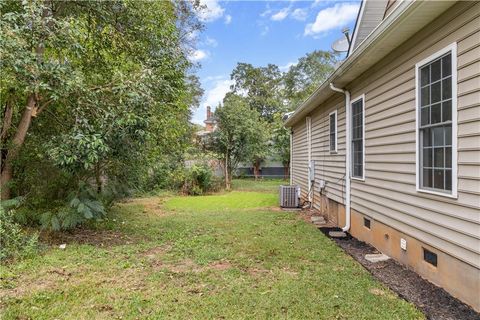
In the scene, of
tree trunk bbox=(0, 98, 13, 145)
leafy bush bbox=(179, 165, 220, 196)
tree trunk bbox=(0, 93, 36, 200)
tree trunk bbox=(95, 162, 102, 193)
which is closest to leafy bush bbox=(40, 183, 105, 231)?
tree trunk bbox=(0, 93, 36, 200)

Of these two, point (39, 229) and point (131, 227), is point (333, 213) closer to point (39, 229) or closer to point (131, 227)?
point (131, 227)

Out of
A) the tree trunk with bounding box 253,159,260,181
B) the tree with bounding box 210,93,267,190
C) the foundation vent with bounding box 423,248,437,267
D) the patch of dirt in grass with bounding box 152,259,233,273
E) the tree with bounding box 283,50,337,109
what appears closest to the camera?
the foundation vent with bounding box 423,248,437,267

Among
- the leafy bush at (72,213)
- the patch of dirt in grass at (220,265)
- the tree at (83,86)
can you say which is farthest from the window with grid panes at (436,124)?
the leafy bush at (72,213)

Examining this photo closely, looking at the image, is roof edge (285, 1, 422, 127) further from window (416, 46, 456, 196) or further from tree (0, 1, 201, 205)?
tree (0, 1, 201, 205)

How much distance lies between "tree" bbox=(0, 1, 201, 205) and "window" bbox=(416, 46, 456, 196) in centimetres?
394

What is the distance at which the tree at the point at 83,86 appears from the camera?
455 cm

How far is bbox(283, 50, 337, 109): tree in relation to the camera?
29797 millimetres

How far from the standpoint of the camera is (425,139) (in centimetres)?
364

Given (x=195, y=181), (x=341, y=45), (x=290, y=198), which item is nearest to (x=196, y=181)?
(x=195, y=181)

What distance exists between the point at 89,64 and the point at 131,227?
3520 millimetres

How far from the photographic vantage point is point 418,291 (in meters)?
3.32

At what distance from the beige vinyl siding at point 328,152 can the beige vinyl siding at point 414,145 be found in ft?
2.53

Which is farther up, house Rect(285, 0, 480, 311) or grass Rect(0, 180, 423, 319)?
house Rect(285, 0, 480, 311)

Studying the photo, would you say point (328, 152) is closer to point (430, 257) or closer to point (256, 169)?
point (430, 257)
